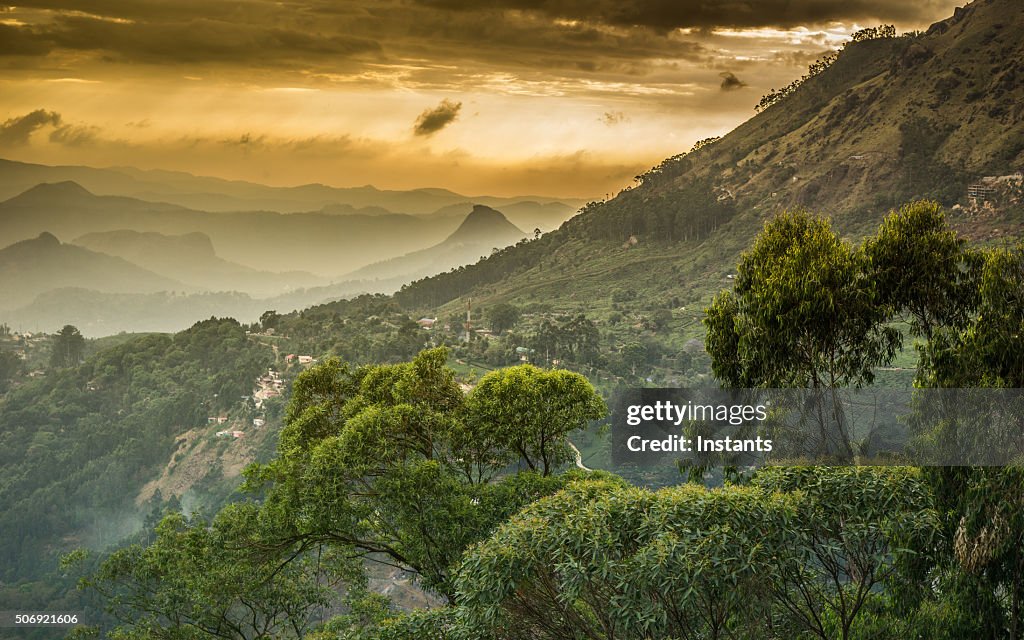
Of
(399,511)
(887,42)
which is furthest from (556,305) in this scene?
(399,511)

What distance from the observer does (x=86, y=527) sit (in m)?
49.0

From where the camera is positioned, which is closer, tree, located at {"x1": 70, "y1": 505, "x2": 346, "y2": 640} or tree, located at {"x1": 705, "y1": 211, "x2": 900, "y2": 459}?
tree, located at {"x1": 705, "y1": 211, "x2": 900, "y2": 459}

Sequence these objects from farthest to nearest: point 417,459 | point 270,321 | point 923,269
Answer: point 270,321
point 417,459
point 923,269

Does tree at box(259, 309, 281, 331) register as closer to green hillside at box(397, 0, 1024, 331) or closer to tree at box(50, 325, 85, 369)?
green hillside at box(397, 0, 1024, 331)

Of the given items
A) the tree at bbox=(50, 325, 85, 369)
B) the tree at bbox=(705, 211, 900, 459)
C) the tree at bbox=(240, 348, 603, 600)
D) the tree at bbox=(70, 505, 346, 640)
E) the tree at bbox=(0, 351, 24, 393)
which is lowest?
the tree at bbox=(0, 351, 24, 393)

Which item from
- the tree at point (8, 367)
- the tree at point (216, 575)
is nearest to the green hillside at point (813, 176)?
the tree at point (8, 367)

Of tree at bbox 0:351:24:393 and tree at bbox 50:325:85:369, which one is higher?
tree at bbox 50:325:85:369

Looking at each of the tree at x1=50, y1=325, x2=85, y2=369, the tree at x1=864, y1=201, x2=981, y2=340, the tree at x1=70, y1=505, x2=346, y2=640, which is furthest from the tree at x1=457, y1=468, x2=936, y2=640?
the tree at x1=50, y1=325, x2=85, y2=369

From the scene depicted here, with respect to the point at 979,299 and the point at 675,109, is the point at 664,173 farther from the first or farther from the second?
the point at 979,299

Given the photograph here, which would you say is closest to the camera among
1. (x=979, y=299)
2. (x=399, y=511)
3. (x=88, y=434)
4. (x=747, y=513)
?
(x=747, y=513)

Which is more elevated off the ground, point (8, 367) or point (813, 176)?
point (813, 176)

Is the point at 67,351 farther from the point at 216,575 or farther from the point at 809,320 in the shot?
the point at 809,320

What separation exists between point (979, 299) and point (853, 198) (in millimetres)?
61623

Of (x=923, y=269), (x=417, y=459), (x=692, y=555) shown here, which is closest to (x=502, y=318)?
(x=417, y=459)
